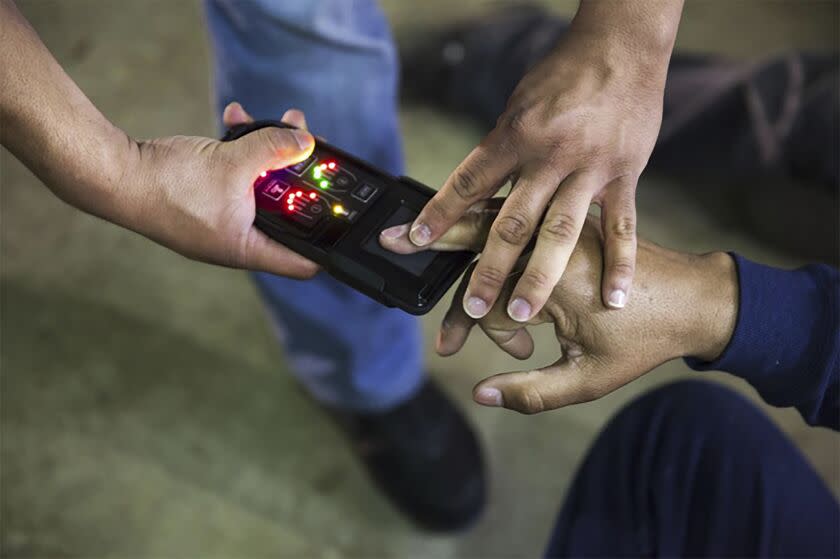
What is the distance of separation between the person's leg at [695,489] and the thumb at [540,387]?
0.65 feet

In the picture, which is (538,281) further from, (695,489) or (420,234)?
(695,489)

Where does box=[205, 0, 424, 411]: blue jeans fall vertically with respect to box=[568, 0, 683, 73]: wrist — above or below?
below

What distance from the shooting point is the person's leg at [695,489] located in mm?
733

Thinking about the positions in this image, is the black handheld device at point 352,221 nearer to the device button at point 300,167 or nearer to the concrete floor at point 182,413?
the device button at point 300,167

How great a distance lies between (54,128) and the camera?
59 centimetres

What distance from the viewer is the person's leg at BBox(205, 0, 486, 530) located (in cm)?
80

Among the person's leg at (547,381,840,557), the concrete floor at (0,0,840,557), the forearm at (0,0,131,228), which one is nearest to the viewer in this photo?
the forearm at (0,0,131,228)

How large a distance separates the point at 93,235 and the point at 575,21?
93 cm

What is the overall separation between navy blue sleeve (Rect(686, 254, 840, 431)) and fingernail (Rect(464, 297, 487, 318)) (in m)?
0.18

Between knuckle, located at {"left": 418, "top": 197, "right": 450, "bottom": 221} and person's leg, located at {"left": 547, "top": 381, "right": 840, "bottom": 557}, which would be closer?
knuckle, located at {"left": 418, "top": 197, "right": 450, "bottom": 221}

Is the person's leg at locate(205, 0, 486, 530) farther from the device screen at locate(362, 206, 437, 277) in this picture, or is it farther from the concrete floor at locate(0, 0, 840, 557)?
the device screen at locate(362, 206, 437, 277)

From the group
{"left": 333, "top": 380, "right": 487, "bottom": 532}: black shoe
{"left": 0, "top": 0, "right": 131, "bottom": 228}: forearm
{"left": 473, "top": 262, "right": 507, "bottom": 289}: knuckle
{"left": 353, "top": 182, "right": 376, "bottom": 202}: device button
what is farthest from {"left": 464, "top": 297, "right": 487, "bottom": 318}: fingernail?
{"left": 333, "top": 380, "right": 487, "bottom": 532}: black shoe

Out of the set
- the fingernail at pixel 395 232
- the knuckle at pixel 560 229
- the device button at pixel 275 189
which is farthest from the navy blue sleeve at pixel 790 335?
the device button at pixel 275 189

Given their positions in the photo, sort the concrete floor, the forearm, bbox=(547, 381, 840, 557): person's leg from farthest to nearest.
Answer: the concrete floor → bbox=(547, 381, 840, 557): person's leg → the forearm
